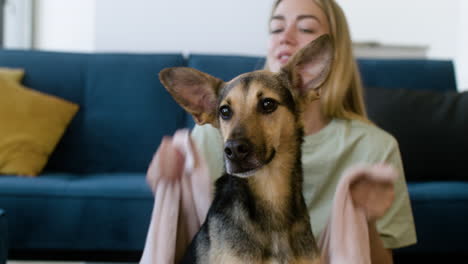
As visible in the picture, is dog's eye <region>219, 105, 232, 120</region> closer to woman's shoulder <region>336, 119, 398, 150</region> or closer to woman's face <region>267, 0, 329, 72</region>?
woman's face <region>267, 0, 329, 72</region>

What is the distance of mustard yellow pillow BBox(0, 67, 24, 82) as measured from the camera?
2721 mm

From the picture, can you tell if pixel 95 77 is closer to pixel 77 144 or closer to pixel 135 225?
pixel 77 144

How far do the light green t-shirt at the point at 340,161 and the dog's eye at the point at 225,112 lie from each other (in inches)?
16.1

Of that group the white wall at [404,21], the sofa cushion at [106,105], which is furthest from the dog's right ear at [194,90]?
the white wall at [404,21]

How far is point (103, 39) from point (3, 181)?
156 cm

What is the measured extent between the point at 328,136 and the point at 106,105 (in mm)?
1579

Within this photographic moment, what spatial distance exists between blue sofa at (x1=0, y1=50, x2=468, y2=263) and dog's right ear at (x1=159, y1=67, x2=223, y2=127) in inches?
35.3

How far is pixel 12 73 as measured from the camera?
2.76 m

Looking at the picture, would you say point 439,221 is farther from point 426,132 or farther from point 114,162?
point 114,162

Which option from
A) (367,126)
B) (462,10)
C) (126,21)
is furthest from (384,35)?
(367,126)

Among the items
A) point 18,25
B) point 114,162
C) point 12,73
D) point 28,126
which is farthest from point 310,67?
point 18,25

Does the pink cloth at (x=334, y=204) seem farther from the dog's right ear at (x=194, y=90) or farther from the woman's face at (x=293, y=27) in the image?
the woman's face at (x=293, y=27)

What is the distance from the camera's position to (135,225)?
2.17 meters

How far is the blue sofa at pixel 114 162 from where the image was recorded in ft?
7.08
